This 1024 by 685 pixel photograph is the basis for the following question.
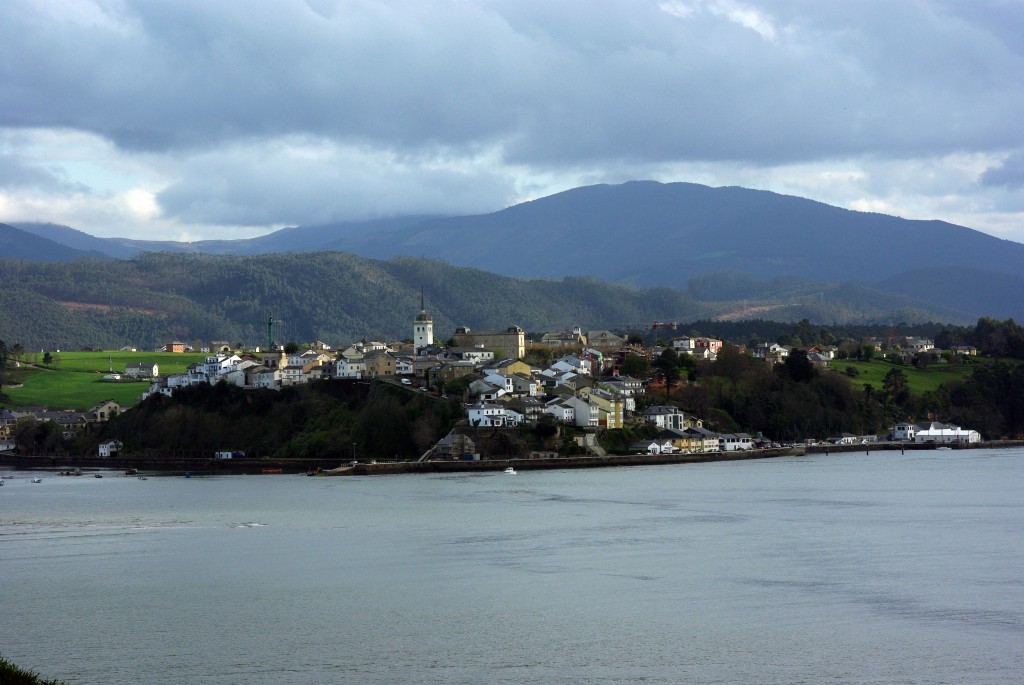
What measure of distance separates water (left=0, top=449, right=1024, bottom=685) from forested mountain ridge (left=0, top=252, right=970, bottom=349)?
11995cm

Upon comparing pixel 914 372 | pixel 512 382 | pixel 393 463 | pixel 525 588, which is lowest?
pixel 525 588

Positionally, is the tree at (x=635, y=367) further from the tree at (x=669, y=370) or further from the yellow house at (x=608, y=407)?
the yellow house at (x=608, y=407)

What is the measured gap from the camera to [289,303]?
18088 cm

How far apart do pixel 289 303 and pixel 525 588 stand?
158 metres

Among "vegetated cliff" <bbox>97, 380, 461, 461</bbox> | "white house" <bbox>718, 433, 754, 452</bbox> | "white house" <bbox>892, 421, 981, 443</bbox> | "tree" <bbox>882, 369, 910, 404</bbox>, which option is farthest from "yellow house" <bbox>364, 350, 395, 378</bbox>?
"tree" <bbox>882, 369, 910, 404</bbox>

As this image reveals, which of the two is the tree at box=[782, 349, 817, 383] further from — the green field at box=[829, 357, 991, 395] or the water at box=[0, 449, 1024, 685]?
the water at box=[0, 449, 1024, 685]

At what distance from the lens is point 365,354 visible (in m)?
73.7

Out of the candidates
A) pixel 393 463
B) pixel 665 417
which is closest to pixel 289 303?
pixel 665 417

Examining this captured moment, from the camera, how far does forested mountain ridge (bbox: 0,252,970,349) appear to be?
161250 millimetres

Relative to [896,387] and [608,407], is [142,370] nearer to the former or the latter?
[608,407]

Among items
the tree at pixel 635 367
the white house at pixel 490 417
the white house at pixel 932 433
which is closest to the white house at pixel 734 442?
the tree at pixel 635 367

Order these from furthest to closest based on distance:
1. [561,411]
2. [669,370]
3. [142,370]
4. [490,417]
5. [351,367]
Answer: [142,370], [351,367], [669,370], [561,411], [490,417]

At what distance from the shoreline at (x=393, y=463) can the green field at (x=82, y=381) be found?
1014cm

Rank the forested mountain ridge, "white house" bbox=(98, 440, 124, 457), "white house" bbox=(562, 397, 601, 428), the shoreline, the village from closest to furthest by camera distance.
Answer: the shoreline < "white house" bbox=(562, 397, 601, 428) < the village < "white house" bbox=(98, 440, 124, 457) < the forested mountain ridge
